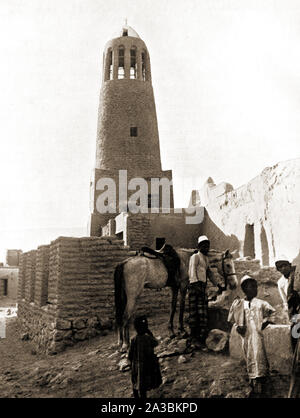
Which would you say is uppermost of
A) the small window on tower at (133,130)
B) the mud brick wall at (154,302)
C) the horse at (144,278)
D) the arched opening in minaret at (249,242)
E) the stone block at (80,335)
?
the small window on tower at (133,130)

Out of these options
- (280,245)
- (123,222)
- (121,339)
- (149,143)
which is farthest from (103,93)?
(121,339)

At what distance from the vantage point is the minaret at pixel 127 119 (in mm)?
19719

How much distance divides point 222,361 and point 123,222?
27.4 feet

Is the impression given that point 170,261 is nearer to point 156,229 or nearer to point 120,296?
point 120,296

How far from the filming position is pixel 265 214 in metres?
11.4

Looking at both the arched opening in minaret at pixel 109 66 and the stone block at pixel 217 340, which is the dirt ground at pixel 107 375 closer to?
the stone block at pixel 217 340

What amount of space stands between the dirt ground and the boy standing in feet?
0.93

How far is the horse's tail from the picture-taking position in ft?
20.5

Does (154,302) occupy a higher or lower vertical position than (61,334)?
higher

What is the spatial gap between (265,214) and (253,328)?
716 centimetres

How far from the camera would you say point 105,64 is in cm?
2183

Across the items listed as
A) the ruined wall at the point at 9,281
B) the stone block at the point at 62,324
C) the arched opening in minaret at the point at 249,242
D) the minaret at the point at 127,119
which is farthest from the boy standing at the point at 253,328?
the ruined wall at the point at 9,281

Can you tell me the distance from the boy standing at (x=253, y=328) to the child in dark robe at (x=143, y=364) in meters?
1.18

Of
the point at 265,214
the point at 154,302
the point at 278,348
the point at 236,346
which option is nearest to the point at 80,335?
the point at 154,302
